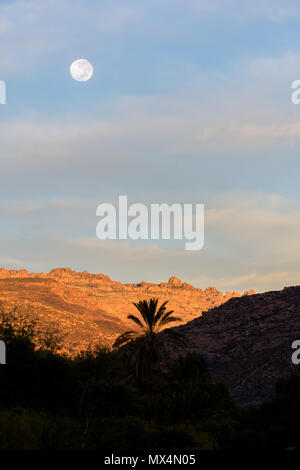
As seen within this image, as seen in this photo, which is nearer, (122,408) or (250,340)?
(122,408)

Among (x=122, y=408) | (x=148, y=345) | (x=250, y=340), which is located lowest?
(x=122, y=408)

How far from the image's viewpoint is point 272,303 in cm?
16438

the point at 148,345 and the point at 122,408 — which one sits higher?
the point at 148,345

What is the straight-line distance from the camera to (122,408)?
167 feet

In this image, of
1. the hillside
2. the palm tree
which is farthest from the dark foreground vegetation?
the hillside

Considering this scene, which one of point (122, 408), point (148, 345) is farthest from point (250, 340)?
point (122, 408)

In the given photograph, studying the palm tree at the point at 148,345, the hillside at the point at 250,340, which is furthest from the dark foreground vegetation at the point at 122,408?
the hillside at the point at 250,340

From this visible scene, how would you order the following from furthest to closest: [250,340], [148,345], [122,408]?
[250,340], [148,345], [122,408]

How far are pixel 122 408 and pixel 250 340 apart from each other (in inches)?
4011

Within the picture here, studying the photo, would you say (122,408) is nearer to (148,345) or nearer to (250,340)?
(148,345)

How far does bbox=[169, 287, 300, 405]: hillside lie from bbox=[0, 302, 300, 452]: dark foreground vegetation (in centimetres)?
5400

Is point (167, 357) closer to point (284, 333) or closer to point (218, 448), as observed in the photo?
point (218, 448)

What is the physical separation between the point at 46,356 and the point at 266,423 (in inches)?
808
